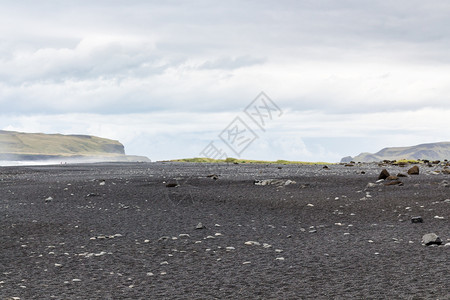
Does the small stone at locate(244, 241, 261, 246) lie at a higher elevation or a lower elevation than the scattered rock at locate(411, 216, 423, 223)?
lower

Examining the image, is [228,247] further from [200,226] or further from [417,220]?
[417,220]

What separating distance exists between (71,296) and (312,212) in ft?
31.5

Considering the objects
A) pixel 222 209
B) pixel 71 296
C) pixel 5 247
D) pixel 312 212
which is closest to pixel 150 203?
pixel 222 209

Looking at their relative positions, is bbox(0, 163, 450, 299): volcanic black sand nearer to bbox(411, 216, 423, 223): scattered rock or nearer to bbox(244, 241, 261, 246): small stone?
bbox(244, 241, 261, 246): small stone

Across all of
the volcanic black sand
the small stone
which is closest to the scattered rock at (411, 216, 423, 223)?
the volcanic black sand

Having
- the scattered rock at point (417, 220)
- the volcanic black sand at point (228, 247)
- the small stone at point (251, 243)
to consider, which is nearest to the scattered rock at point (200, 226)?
the volcanic black sand at point (228, 247)

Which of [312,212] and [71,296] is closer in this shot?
[71,296]

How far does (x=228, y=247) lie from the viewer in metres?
10.1

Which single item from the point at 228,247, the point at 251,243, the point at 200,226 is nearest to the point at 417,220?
the point at 251,243

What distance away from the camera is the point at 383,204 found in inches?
628

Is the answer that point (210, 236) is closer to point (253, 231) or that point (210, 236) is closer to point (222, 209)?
point (253, 231)

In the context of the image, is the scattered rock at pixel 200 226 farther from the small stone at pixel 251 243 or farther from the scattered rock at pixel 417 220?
the scattered rock at pixel 417 220

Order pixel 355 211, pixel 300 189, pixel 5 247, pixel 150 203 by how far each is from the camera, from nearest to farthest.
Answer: pixel 5 247 < pixel 355 211 < pixel 150 203 < pixel 300 189

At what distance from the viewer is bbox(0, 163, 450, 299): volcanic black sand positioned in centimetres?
712
